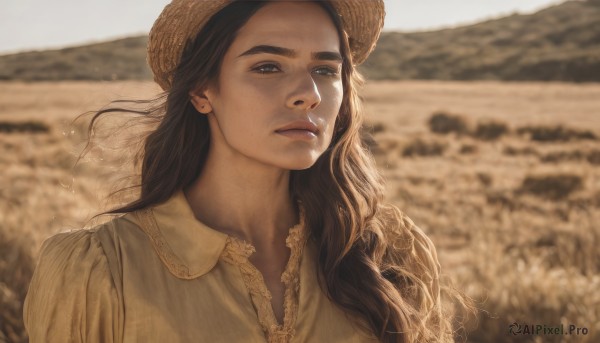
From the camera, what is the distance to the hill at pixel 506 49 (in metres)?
58.0

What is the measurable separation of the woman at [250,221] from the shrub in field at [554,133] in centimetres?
1478

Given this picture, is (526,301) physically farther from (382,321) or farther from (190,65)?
(190,65)

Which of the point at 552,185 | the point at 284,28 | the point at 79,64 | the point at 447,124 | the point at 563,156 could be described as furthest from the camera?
the point at 447,124

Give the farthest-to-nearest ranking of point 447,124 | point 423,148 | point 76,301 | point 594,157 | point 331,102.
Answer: point 447,124 → point 423,148 → point 594,157 → point 331,102 → point 76,301

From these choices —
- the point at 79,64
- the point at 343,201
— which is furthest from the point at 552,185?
the point at 79,64

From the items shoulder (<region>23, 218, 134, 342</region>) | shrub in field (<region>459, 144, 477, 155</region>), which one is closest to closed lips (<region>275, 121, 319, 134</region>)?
shoulder (<region>23, 218, 134, 342</region>)

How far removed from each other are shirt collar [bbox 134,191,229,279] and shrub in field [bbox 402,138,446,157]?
1340cm

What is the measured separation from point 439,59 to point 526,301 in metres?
69.5

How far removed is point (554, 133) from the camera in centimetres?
1719

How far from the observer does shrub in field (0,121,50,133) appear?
1516 cm

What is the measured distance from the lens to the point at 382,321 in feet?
8.39

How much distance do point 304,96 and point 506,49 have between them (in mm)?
73796

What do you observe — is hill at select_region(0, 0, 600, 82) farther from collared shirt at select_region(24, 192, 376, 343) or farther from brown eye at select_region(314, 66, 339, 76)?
collared shirt at select_region(24, 192, 376, 343)

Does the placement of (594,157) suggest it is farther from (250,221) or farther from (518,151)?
(250,221)
